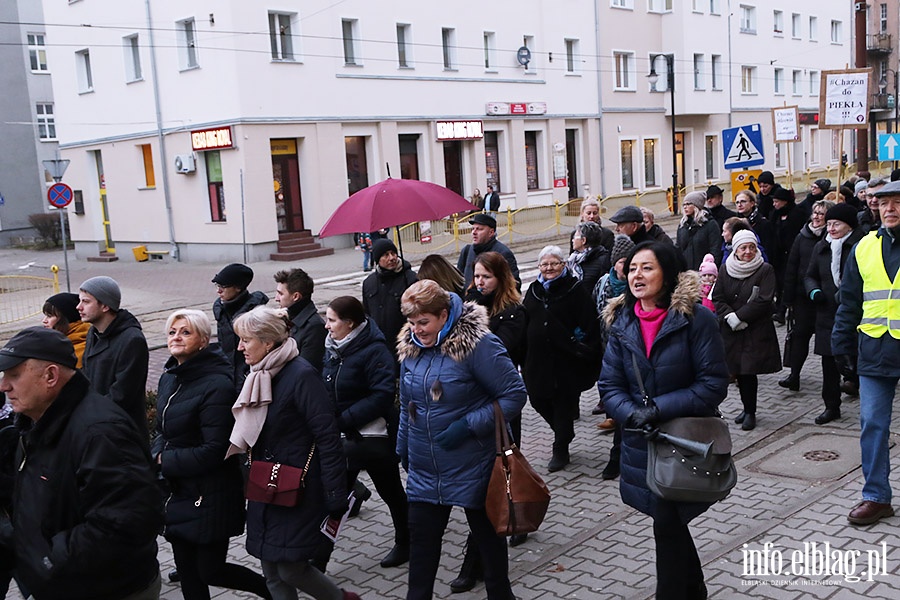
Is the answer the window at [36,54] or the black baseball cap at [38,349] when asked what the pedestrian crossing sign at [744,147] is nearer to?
the black baseball cap at [38,349]

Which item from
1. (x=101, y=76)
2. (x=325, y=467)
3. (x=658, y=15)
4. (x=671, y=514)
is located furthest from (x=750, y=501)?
(x=658, y=15)

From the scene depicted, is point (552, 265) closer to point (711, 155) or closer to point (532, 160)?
point (532, 160)

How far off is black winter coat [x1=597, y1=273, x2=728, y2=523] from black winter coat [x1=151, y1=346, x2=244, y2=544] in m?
1.94

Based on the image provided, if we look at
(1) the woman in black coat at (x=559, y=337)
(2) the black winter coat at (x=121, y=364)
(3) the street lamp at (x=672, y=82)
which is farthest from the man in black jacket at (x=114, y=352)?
(3) the street lamp at (x=672, y=82)

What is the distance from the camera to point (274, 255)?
26.5 metres

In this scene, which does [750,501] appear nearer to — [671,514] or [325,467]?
[671,514]

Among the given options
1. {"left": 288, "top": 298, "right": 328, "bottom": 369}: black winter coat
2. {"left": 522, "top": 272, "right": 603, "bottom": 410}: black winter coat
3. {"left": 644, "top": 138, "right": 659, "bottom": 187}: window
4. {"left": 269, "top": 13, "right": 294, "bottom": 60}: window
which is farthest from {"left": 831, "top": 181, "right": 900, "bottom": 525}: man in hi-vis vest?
{"left": 644, "top": 138, "right": 659, "bottom": 187}: window

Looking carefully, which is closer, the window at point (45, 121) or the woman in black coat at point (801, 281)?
the woman in black coat at point (801, 281)

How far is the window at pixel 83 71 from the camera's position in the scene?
31.5 metres

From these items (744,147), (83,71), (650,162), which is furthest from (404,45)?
(744,147)

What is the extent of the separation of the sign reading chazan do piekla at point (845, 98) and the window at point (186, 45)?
19172 mm

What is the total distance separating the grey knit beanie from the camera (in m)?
5.68

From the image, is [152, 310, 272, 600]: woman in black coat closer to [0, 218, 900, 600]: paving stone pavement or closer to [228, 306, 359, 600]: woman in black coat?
[228, 306, 359, 600]: woman in black coat

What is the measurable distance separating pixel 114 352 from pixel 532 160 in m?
30.7
